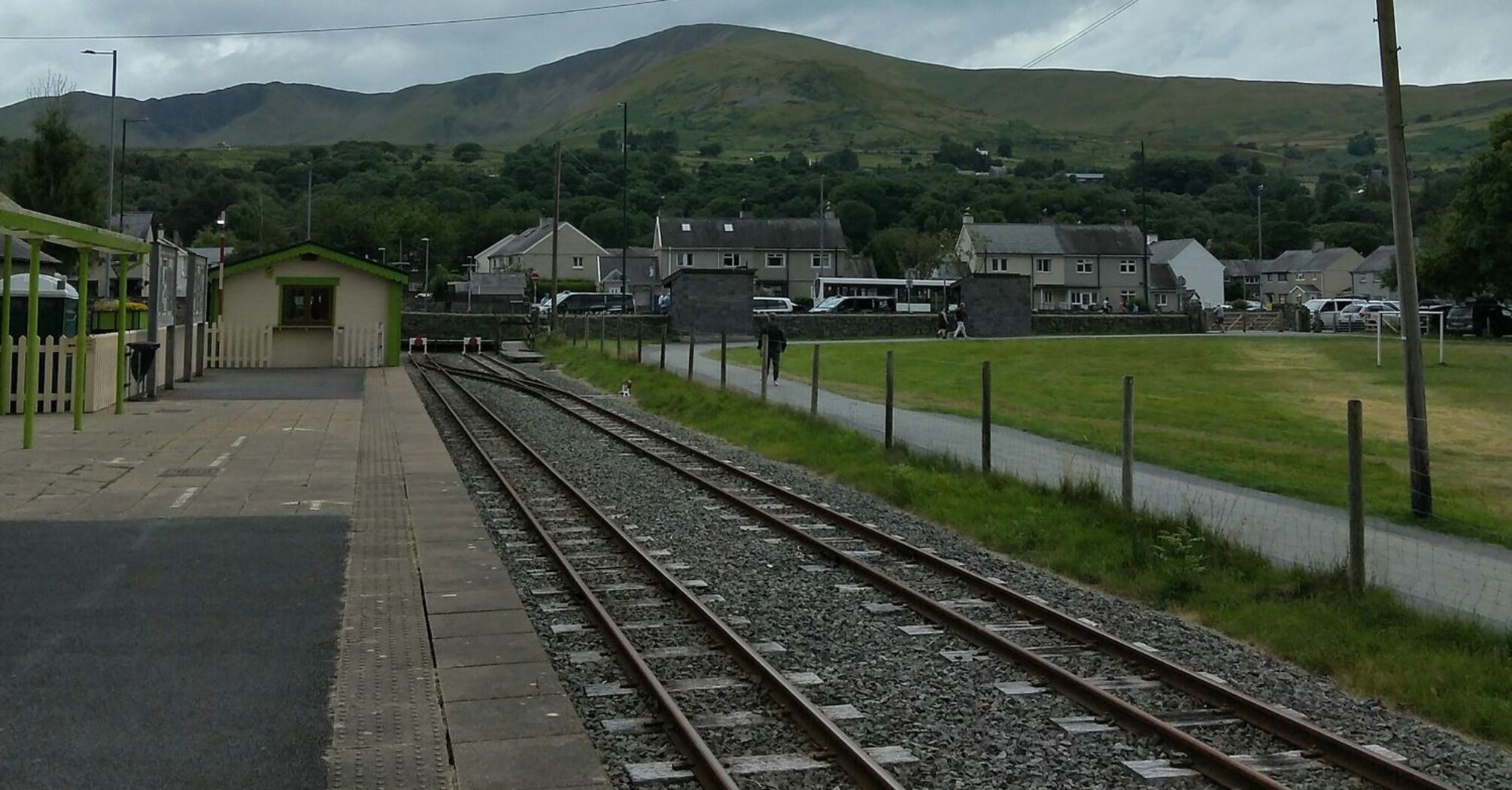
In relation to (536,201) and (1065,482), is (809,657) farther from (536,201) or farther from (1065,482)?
(536,201)

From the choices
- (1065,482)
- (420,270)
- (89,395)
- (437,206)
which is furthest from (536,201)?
(1065,482)

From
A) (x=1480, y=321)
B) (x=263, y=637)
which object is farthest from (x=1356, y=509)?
(x=1480, y=321)

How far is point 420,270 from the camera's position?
125688mm

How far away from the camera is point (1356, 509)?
31.4ft

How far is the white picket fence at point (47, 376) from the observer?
70.9ft

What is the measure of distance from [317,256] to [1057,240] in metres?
77.5

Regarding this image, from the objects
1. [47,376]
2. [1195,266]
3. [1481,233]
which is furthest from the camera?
[1195,266]

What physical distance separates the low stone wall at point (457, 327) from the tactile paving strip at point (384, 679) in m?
47.3

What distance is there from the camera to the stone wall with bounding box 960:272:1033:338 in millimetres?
60469

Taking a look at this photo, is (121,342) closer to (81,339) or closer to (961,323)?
(81,339)

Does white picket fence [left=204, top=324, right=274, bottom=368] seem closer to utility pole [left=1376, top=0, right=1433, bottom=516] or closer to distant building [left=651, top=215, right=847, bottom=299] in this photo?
utility pole [left=1376, top=0, right=1433, bottom=516]

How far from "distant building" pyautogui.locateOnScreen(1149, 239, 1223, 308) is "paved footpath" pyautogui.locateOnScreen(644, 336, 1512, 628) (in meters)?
99.1

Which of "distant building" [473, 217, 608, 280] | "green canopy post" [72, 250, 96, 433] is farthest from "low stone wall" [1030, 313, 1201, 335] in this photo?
"distant building" [473, 217, 608, 280]

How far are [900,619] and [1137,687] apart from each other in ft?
6.62
